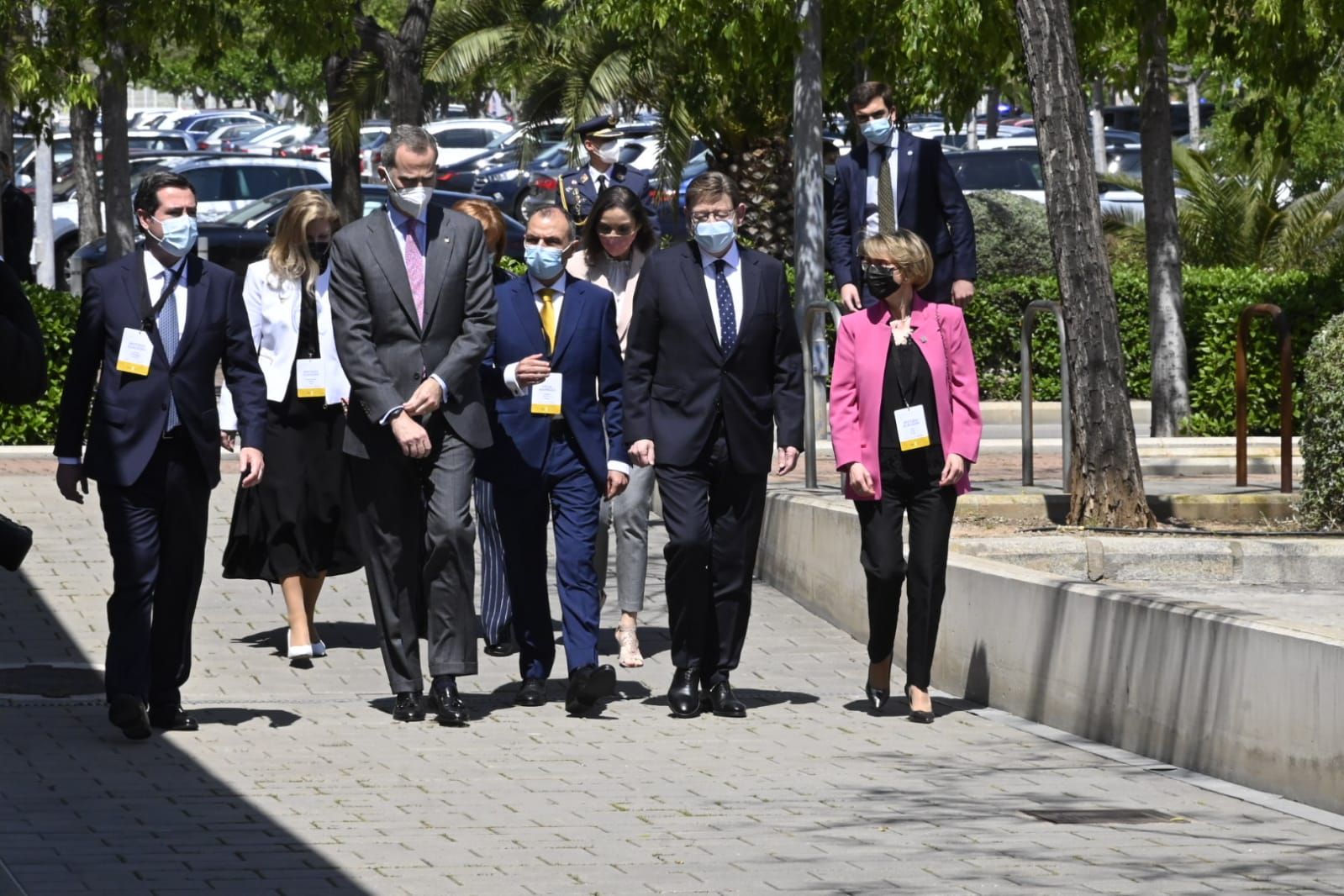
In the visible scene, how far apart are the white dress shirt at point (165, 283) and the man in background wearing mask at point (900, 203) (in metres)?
3.70

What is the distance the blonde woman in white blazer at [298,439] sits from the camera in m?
9.67

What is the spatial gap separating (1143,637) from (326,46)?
12175 mm

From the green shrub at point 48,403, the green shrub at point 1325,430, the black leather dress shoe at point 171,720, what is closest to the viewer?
the black leather dress shoe at point 171,720

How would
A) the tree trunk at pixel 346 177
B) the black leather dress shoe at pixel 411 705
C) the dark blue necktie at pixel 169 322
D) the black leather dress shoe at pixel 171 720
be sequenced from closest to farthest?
the dark blue necktie at pixel 169 322, the black leather dress shoe at pixel 171 720, the black leather dress shoe at pixel 411 705, the tree trunk at pixel 346 177

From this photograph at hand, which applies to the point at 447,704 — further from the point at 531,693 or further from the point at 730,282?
the point at 730,282

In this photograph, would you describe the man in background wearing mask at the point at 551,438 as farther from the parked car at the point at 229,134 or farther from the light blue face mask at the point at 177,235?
the parked car at the point at 229,134

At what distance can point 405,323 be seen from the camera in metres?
8.45

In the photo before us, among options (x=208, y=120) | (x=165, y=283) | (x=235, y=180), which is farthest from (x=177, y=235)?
(x=208, y=120)

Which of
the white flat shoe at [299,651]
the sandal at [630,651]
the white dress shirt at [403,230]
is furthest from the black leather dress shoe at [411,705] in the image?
the sandal at [630,651]

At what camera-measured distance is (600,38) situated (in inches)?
1169

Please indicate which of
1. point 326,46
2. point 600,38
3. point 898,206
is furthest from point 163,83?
point 898,206

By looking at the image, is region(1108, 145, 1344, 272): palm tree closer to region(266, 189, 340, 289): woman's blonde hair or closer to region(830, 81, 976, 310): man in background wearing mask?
region(830, 81, 976, 310): man in background wearing mask

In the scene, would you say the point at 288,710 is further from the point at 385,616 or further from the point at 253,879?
the point at 253,879

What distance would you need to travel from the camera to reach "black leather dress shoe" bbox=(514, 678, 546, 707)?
898 centimetres
